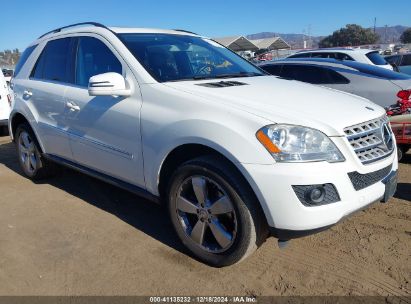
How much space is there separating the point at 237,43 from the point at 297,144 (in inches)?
1582

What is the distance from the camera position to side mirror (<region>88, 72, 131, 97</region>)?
3.27 m

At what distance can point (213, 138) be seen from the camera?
277cm

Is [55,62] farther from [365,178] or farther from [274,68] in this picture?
[274,68]

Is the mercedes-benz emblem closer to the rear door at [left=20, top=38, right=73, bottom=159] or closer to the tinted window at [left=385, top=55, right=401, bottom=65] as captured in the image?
the rear door at [left=20, top=38, right=73, bottom=159]

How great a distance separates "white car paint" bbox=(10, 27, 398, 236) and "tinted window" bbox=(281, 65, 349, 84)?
3221 mm

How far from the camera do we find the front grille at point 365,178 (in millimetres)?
2676

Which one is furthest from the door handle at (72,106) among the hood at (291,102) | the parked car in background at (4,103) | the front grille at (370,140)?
the parked car in background at (4,103)

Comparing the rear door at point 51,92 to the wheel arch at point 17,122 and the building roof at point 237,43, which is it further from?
the building roof at point 237,43

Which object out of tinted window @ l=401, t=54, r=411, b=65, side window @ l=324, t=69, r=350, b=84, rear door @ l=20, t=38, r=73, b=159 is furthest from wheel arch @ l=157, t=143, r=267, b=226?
tinted window @ l=401, t=54, r=411, b=65

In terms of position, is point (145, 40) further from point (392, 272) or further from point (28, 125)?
point (392, 272)

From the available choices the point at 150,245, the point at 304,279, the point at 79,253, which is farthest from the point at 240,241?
the point at 79,253

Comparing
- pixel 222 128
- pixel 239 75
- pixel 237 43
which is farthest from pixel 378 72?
pixel 237 43

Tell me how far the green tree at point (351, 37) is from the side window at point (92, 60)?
77.4 m

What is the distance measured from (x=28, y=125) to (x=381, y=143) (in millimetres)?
4013
